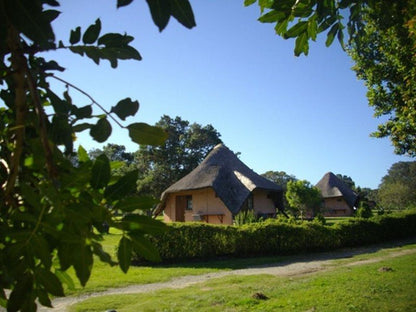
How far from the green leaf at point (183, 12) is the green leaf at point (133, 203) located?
466 millimetres

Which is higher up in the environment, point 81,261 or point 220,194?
point 220,194

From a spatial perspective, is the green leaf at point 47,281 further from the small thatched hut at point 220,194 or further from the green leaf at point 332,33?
the small thatched hut at point 220,194

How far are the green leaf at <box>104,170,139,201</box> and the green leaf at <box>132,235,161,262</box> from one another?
12 cm

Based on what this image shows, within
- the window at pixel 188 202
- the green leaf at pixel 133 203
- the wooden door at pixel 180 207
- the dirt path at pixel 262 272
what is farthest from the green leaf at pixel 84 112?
the wooden door at pixel 180 207

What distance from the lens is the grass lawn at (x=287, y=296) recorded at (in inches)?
214

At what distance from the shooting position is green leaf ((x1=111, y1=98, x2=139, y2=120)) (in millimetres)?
946

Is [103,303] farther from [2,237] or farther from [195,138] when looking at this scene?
[195,138]

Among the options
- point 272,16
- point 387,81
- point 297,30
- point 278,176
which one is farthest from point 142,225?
point 278,176

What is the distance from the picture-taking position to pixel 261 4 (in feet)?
6.52

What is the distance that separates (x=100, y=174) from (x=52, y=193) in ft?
0.60

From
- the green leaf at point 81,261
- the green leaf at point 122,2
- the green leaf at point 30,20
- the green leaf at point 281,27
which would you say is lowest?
the green leaf at point 81,261

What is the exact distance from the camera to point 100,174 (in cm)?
82

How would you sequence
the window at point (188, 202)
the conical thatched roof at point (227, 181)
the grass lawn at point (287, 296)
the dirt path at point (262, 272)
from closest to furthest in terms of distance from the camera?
1. the grass lawn at point (287, 296)
2. the dirt path at point (262, 272)
3. the conical thatched roof at point (227, 181)
4. the window at point (188, 202)

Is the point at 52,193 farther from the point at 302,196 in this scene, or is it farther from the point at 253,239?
the point at 302,196
